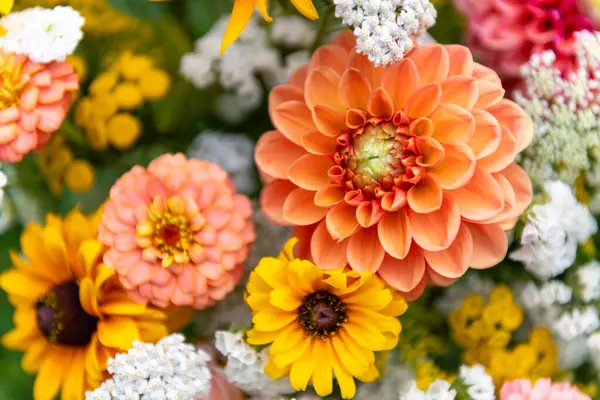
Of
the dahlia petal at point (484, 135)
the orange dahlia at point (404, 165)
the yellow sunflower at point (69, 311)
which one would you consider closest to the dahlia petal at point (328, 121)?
the orange dahlia at point (404, 165)

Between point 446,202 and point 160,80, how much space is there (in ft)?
1.10

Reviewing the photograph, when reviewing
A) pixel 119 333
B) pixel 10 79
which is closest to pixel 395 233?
pixel 119 333

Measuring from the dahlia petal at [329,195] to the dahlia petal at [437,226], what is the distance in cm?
6

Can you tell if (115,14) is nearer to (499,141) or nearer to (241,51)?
(241,51)

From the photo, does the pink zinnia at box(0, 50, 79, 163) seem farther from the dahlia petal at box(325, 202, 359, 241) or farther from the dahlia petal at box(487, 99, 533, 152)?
the dahlia petal at box(487, 99, 533, 152)

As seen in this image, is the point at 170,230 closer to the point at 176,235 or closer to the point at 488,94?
the point at 176,235

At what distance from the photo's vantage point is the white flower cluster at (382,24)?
1.61 feet

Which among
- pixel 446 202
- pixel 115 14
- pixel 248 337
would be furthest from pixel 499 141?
pixel 115 14

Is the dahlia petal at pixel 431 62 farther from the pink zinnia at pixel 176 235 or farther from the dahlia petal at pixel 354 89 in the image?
the pink zinnia at pixel 176 235

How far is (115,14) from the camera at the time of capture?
2.46 feet

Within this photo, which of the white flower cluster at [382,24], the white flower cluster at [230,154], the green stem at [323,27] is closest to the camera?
the white flower cluster at [382,24]

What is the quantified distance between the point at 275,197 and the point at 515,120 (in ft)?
0.66

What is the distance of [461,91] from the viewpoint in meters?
0.51

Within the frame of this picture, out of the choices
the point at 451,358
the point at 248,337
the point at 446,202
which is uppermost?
the point at 446,202
